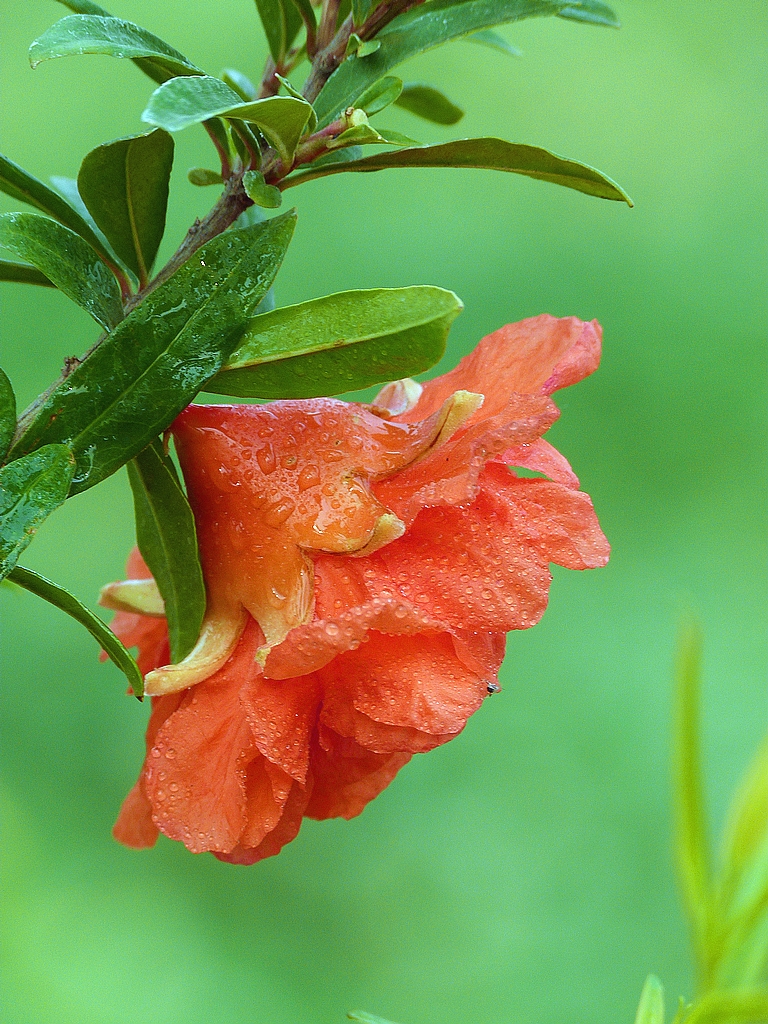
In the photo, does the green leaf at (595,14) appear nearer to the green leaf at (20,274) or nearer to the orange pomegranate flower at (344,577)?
the orange pomegranate flower at (344,577)

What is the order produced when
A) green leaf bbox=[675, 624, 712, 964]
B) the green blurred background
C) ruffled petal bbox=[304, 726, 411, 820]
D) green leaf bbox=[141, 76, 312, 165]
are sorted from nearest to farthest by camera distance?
green leaf bbox=[141, 76, 312, 165]
ruffled petal bbox=[304, 726, 411, 820]
green leaf bbox=[675, 624, 712, 964]
the green blurred background

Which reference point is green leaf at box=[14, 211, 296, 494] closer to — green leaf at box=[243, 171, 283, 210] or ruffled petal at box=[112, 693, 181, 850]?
green leaf at box=[243, 171, 283, 210]

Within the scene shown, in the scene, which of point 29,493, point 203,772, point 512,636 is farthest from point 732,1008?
point 512,636

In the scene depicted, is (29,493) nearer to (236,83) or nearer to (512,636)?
(236,83)

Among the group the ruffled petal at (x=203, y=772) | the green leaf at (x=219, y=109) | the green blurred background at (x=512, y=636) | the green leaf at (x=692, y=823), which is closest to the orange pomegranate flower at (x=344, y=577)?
the ruffled petal at (x=203, y=772)

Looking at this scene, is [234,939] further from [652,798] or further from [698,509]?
[698,509]

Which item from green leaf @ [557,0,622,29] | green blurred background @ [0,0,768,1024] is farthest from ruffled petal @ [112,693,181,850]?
green blurred background @ [0,0,768,1024]

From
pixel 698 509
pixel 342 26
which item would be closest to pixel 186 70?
pixel 342 26
